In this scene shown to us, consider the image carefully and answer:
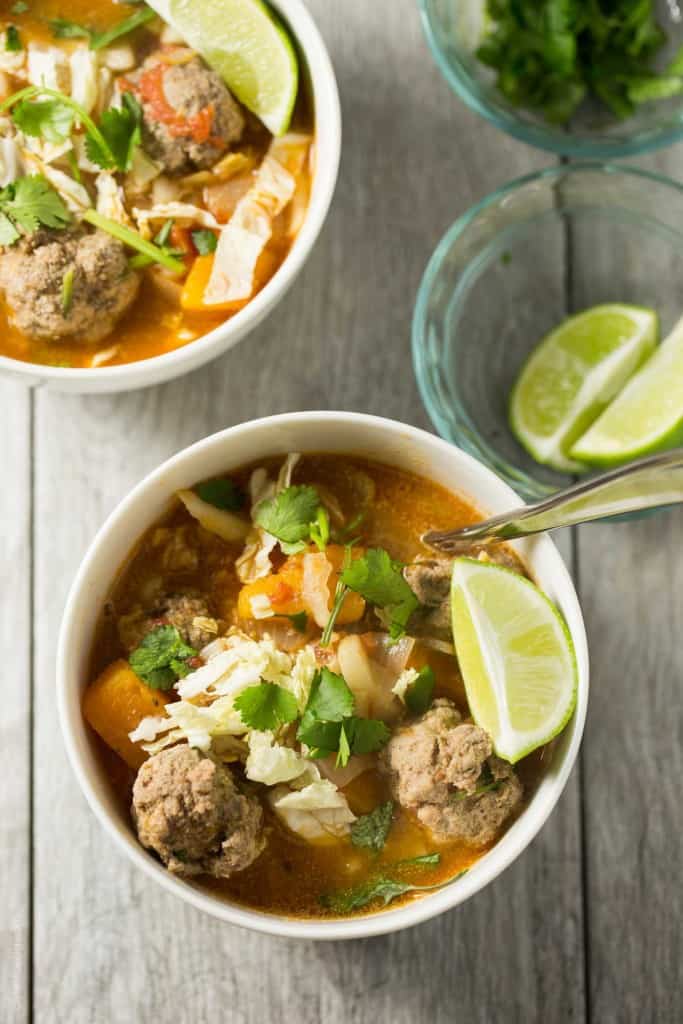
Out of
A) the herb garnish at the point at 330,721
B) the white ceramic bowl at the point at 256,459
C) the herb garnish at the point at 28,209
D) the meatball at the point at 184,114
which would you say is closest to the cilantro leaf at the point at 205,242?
the meatball at the point at 184,114

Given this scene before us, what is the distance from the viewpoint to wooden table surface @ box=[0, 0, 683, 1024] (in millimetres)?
2654

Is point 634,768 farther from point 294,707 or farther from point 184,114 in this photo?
point 184,114

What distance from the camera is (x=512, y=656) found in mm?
2137

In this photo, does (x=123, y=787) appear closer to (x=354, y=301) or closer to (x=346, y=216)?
(x=354, y=301)

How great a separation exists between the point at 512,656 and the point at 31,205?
1342mm

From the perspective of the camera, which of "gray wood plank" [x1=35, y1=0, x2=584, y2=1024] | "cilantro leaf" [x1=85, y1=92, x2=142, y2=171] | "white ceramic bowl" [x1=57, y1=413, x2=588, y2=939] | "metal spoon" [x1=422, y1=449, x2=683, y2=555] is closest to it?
"metal spoon" [x1=422, y1=449, x2=683, y2=555]

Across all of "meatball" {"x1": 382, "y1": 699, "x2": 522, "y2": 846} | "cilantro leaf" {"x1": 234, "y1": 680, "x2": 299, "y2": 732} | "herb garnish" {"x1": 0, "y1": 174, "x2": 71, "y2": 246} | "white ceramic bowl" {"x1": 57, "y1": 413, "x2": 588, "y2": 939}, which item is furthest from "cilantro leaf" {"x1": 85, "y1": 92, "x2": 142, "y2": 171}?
"meatball" {"x1": 382, "y1": 699, "x2": 522, "y2": 846}

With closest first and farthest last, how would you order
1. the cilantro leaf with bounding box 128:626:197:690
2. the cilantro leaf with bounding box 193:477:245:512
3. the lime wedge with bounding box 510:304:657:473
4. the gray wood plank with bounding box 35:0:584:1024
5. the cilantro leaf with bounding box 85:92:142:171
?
1. the cilantro leaf with bounding box 128:626:197:690
2. the cilantro leaf with bounding box 193:477:245:512
3. the cilantro leaf with bounding box 85:92:142:171
4. the gray wood plank with bounding box 35:0:584:1024
5. the lime wedge with bounding box 510:304:657:473

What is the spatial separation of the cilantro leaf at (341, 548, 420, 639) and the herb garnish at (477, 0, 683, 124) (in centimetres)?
135

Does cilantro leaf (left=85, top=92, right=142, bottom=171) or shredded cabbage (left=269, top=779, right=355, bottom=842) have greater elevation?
cilantro leaf (left=85, top=92, right=142, bottom=171)

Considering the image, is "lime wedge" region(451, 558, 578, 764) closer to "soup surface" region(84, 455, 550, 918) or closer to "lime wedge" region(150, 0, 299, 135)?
"soup surface" region(84, 455, 550, 918)

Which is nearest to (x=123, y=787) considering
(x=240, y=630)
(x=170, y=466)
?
(x=240, y=630)

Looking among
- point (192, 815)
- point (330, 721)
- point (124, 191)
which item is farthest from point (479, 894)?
point (124, 191)

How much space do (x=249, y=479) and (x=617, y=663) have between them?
3.39ft
